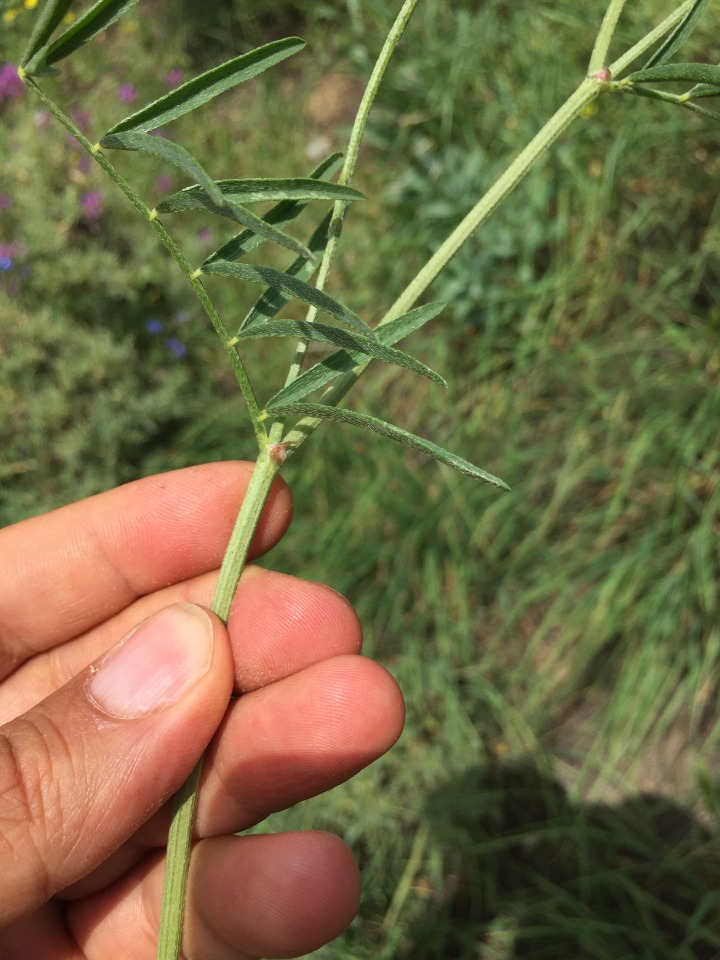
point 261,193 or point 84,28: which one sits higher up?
point 84,28

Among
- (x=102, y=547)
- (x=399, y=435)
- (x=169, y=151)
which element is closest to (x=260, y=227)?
(x=169, y=151)

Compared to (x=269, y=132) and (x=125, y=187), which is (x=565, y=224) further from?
(x=125, y=187)

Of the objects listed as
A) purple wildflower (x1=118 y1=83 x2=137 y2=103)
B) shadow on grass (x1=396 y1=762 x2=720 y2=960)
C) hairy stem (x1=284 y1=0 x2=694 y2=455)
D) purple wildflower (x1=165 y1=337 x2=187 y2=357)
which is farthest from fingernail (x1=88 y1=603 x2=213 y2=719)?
purple wildflower (x1=118 y1=83 x2=137 y2=103)

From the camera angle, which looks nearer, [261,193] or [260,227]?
[260,227]

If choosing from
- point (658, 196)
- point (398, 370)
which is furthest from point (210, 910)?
point (658, 196)

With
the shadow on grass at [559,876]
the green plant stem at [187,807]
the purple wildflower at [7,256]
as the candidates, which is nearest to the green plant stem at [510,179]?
the green plant stem at [187,807]

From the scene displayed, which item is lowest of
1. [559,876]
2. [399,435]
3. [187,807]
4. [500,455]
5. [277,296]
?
[559,876]

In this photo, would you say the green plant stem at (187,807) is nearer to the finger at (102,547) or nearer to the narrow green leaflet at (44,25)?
the finger at (102,547)

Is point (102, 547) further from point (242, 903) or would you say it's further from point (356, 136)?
point (356, 136)
